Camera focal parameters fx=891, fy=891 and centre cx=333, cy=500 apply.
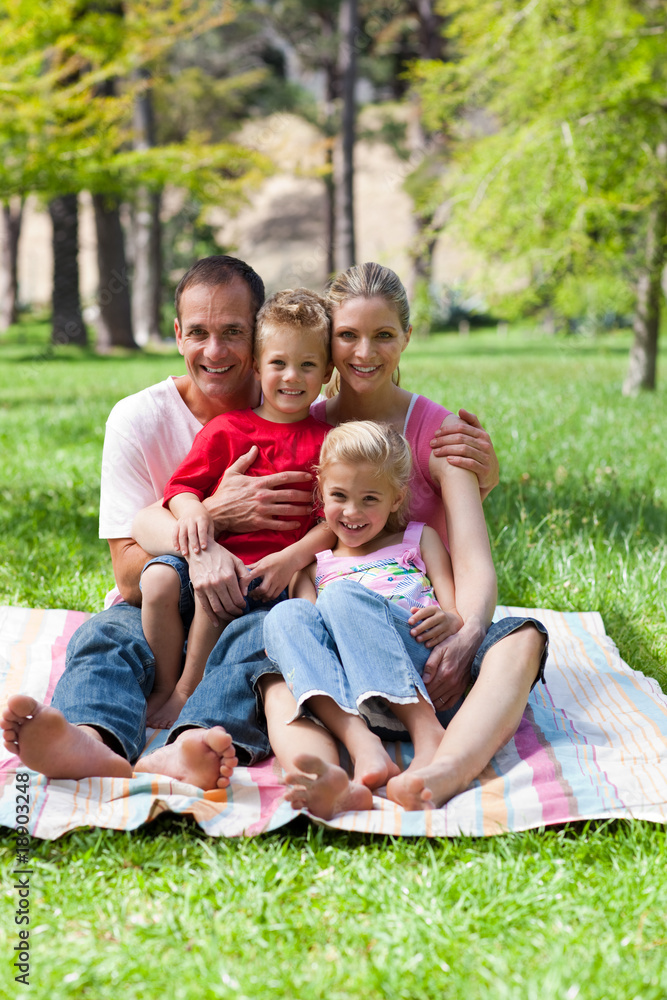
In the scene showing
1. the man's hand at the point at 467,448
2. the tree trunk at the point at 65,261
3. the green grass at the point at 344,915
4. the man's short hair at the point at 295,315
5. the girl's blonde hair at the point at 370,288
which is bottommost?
the green grass at the point at 344,915

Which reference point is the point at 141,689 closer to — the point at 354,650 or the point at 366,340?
the point at 354,650

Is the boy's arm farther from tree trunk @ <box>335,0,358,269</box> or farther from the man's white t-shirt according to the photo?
tree trunk @ <box>335,0,358,269</box>

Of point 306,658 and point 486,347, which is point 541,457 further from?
point 486,347

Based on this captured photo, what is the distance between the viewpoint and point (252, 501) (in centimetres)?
288

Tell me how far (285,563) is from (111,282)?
14.7m

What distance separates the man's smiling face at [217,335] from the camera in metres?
3.07

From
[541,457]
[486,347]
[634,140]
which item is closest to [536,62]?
[634,140]

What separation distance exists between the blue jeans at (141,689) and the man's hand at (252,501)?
301 millimetres

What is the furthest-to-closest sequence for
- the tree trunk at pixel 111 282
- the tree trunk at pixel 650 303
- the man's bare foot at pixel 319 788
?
1. the tree trunk at pixel 111 282
2. the tree trunk at pixel 650 303
3. the man's bare foot at pixel 319 788

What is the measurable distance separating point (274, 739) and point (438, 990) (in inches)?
35.4

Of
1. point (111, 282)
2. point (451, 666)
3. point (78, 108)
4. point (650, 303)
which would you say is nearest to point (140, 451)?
point (451, 666)

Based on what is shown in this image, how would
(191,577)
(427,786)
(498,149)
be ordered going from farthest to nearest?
(498,149) < (191,577) < (427,786)

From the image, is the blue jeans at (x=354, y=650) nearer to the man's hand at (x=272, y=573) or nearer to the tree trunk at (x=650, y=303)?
the man's hand at (x=272, y=573)

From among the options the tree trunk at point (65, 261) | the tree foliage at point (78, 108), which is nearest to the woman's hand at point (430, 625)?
the tree foliage at point (78, 108)
